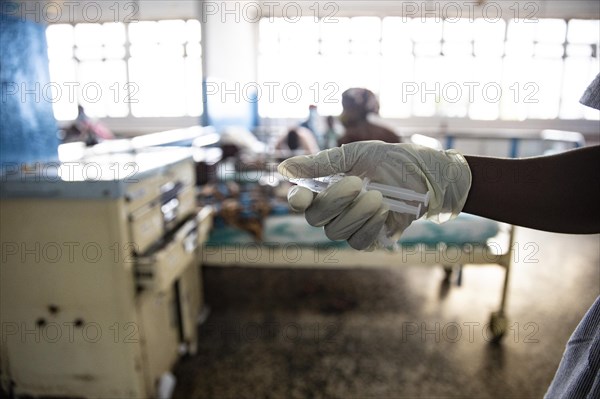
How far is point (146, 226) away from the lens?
125 cm

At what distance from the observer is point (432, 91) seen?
4.16ft

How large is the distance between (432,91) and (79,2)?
3.19 ft

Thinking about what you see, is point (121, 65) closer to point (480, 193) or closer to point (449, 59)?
point (449, 59)

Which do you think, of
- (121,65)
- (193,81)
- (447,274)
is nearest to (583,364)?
(121,65)

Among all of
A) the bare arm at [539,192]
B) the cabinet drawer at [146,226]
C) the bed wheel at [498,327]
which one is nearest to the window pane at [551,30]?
the bare arm at [539,192]

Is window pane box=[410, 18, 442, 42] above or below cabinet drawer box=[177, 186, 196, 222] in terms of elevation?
above

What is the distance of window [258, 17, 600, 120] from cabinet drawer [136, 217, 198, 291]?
0.60 metres

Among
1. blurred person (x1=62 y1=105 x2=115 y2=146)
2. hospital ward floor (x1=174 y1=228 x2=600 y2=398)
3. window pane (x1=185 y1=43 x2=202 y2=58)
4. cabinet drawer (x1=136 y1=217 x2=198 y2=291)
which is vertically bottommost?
hospital ward floor (x1=174 y1=228 x2=600 y2=398)

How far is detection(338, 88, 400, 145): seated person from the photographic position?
1899 mm

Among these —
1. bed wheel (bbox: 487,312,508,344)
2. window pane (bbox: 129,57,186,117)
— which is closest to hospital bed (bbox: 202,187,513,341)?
bed wheel (bbox: 487,312,508,344)

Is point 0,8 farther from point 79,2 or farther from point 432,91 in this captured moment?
point 432,91

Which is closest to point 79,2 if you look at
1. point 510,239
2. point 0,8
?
point 0,8

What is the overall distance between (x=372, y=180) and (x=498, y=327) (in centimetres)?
154

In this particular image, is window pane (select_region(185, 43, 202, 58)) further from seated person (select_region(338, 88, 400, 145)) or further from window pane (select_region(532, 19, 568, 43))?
window pane (select_region(532, 19, 568, 43))
